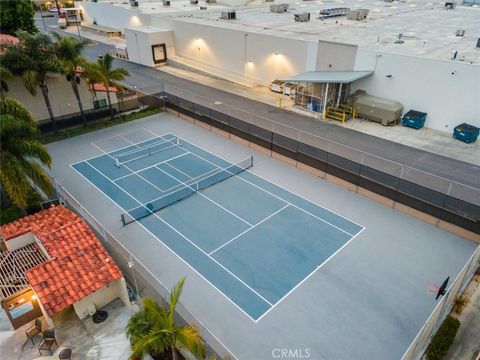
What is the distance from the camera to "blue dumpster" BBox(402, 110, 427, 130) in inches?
1071

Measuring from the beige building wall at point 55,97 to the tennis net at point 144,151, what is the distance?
714 cm

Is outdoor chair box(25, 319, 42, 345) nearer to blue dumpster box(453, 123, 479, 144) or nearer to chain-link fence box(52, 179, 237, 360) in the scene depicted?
chain-link fence box(52, 179, 237, 360)

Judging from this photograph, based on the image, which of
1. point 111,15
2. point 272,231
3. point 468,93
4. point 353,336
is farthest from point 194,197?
point 111,15

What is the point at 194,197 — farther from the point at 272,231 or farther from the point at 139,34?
the point at 139,34

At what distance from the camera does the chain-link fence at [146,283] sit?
10.0 metres

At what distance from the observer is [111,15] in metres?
61.1

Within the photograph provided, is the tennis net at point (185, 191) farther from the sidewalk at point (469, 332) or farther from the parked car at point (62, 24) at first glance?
the parked car at point (62, 24)

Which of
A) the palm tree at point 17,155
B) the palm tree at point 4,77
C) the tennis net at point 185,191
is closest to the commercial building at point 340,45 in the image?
the tennis net at point 185,191

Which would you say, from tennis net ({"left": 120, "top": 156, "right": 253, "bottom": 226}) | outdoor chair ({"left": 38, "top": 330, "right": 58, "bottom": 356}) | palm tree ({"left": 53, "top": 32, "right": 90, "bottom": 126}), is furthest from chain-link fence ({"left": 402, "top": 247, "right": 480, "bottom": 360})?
palm tree ({"left": 53, "top": 32, "right": 90, "bottom": 126})

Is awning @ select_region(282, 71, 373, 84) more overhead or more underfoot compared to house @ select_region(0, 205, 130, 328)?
more overhead

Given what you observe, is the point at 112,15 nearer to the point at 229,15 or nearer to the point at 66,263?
the point at 229,15

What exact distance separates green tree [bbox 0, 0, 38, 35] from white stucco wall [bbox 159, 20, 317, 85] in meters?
15.5

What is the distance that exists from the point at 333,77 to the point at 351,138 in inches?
224

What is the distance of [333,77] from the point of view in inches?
1128
